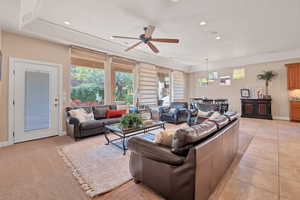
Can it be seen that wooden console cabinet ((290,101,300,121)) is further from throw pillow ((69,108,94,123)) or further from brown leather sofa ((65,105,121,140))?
throw pillow ((69,108,94,123))

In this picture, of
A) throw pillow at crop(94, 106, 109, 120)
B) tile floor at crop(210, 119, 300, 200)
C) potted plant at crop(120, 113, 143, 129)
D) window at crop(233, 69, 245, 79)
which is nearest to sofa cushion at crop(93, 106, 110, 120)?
throw pillow at crop(94, 106, 109, 120)

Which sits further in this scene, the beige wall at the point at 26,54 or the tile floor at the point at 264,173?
the beige wall at the point at 26,54

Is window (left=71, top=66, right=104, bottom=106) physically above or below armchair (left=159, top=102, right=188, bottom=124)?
above

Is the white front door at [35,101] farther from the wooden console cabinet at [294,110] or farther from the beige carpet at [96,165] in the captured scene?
the wooden console cabinet at [294,110]

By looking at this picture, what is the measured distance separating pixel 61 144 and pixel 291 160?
483cm

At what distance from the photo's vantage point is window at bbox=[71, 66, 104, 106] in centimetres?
463

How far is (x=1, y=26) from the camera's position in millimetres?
3211

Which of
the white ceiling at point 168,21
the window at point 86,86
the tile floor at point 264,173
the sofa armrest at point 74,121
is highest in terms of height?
the white ceiling at point 168,21

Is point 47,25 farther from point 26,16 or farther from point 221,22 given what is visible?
point 221,22

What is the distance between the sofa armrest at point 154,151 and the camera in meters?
1.44

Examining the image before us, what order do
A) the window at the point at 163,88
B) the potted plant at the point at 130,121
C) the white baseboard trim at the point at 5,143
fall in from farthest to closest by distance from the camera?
the window at the point at 163,88 → the white baseboard trim at the point at 5,143 → the potted plant at the point at 130,121

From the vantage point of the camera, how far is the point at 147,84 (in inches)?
261

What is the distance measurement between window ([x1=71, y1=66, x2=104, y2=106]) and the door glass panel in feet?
2.42

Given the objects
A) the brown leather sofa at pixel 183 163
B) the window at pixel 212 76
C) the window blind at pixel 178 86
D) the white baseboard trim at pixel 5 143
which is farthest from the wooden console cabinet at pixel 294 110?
the white baseboard trim at pixel 5 143
